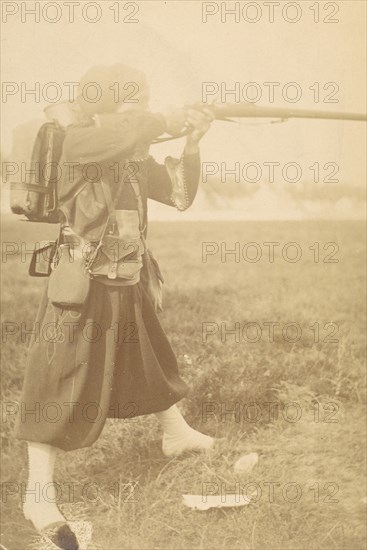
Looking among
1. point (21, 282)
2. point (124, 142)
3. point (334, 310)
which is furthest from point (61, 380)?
point (334, 310)

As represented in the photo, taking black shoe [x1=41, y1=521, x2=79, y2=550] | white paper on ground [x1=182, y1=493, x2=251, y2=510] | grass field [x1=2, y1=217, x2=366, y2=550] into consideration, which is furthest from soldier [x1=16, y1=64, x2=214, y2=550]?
white paper on ground [x1=182, y1=493, x2=251, y2=510]

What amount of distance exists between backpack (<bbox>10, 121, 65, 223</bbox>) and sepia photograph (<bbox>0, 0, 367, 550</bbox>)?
13 millimetres

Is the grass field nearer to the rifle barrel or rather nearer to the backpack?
the backpack

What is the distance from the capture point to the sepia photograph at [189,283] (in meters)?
2.75

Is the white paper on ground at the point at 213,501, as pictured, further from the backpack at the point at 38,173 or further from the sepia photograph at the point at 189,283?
the backpack at the point at 38,173

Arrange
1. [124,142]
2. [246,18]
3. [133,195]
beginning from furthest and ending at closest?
[246,18] < [133,195] < [124,142]

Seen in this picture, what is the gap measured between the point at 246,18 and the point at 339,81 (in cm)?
45

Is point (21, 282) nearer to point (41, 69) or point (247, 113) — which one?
point (41, 69)

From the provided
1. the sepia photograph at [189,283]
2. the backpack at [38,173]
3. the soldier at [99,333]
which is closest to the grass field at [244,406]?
the sepia photograph at [189,283]

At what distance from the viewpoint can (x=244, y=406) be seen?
3.00m

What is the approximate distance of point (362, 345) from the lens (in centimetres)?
307

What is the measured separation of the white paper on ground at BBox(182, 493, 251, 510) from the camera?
2.88m

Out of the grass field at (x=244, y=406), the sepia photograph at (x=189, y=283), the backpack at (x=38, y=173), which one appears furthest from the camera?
the grass field at (x=244, y=406)

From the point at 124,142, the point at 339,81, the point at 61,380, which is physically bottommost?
the point at 61,380
